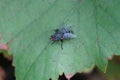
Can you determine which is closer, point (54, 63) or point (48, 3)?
point (54, 63)

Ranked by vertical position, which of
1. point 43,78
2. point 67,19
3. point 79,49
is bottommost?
point 43,78

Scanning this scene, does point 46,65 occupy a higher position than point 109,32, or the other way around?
point 109,32

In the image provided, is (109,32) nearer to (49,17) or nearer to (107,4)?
(107,4)

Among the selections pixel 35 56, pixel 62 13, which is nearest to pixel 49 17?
pixel 62 13
